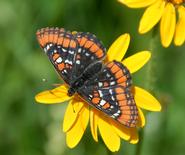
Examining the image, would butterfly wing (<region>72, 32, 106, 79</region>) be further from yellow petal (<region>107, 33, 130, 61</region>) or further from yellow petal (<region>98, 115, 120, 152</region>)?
yellow petal (<region>98, 115, 120, 152</region>)

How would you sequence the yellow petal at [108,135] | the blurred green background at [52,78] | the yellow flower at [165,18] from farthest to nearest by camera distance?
the blurred green background at [52,78] → the yellow flower at [165,18] → the yellow petal at [108,135]

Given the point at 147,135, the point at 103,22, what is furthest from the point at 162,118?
the point at 103,22

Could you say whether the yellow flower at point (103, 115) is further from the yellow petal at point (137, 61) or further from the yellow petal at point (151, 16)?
the yellow petal at point (151, 16)

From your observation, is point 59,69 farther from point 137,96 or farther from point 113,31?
point 113,31

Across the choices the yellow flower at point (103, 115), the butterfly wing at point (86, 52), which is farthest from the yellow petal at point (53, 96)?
the butterfly wing at point (86, 52)

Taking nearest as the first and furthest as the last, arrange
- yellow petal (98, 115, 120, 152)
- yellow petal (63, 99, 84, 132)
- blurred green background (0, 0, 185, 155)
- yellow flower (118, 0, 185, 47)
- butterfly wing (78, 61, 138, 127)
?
butterfly wing (78, 61, 138, 127), yellow petal (98, 115, 120, 152), yellow petal (63, 99, 84, 132), yellow flower (118, 0, 185, 47), blurred green background (0, 0, 185, 155)

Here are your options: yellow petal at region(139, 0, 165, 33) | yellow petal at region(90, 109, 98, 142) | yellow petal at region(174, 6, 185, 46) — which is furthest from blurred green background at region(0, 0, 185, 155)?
yellow petal at region(90, 109, 98, 142)
